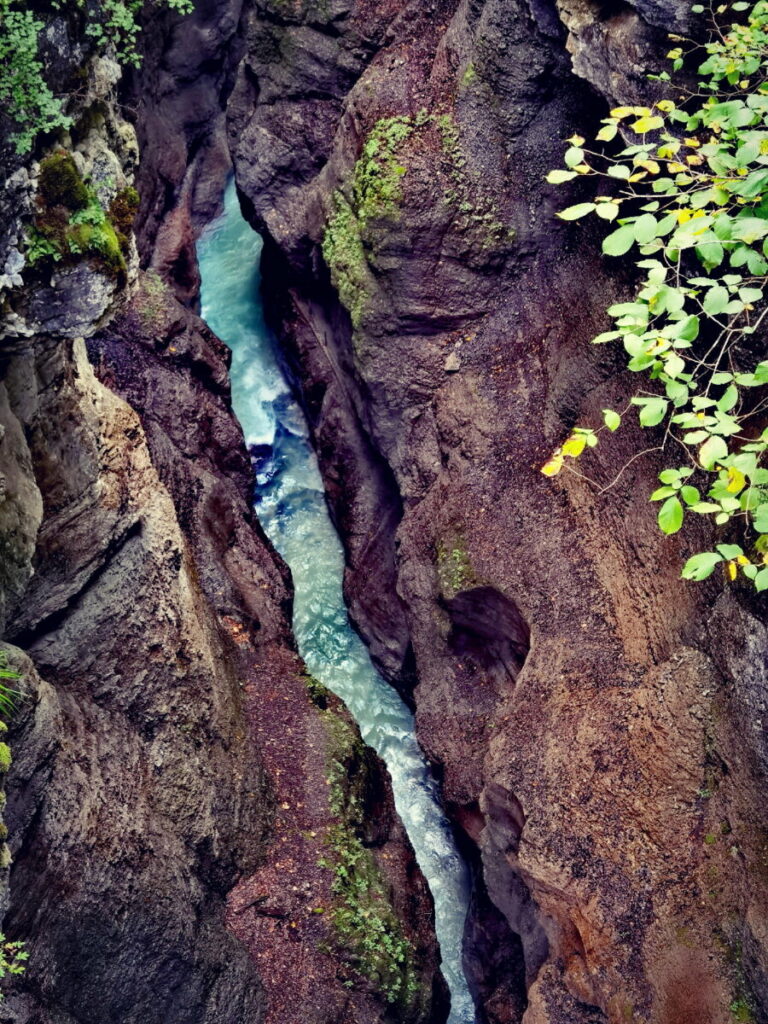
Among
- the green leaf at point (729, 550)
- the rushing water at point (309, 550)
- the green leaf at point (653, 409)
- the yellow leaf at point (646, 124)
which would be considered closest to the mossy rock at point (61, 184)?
the yellow leaf at point (646, 124)

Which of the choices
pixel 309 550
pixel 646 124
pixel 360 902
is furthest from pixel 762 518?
pixel 309 550

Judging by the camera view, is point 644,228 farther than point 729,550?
No

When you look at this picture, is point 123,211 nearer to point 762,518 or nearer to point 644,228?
point 644,228

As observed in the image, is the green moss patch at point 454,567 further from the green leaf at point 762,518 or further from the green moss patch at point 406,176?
the green leaf at point 762,518

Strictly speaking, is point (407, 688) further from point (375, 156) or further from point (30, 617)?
point (375, 156)

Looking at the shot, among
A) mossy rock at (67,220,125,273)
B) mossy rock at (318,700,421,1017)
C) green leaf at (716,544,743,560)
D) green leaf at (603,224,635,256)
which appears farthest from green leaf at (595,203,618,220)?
Answer: mossy rock at (318,700,421,1017)

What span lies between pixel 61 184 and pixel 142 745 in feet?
17.8

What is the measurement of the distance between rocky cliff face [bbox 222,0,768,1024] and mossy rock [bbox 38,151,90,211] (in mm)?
5950

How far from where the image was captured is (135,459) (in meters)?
9.92

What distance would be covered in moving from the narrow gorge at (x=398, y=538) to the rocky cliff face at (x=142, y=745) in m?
0.04

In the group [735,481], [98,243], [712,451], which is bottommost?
[735,481]

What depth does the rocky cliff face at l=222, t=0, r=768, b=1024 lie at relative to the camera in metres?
8.50

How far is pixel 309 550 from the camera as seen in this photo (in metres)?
14.6

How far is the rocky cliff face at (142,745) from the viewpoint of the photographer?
25.2 ft
